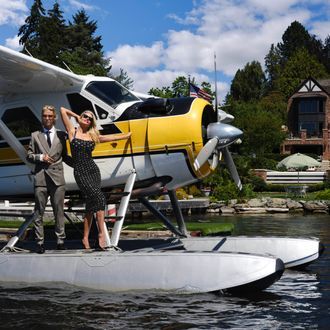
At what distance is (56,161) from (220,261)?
2811 millimetres

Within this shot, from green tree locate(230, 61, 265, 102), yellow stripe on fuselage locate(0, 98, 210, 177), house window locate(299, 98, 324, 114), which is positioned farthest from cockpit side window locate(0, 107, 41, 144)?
green tree locate(230, 61, 265, 102)

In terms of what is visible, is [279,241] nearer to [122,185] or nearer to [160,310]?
[122,185]

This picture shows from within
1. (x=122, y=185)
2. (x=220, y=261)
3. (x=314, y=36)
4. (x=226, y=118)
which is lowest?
(x=220, y=261)

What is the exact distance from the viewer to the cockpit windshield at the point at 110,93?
8.63 metres

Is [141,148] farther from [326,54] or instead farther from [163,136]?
[326,54]

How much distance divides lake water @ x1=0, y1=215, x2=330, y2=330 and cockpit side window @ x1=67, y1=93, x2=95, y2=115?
2.65 meters

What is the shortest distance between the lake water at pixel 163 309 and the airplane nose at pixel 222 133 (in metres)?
2.10

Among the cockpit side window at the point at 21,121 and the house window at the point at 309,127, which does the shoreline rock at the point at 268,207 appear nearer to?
the cockpit side window at the point at 21,121

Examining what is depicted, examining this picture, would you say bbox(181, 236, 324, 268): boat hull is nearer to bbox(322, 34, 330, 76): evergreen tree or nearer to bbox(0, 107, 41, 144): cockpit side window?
bbox(0, 107, 41, 144): cockpit side window

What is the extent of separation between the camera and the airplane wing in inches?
322

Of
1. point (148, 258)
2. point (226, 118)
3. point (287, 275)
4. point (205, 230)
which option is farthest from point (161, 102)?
point (205, 230)

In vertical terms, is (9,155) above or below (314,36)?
below

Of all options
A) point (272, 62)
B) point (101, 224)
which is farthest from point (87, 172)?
point (272, 62)

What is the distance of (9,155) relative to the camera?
9273mm
